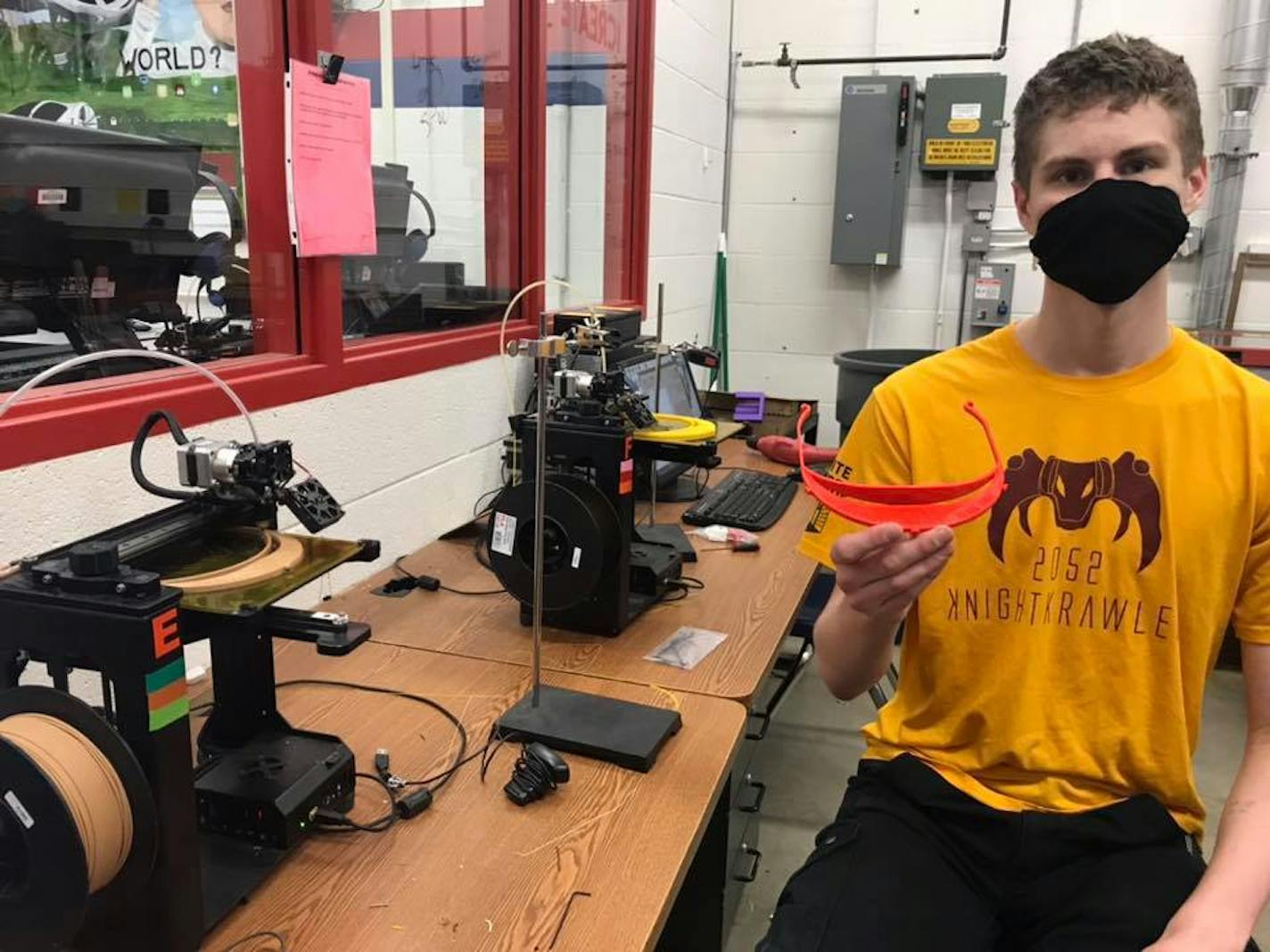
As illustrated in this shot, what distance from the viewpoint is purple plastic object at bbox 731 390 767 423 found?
343cm

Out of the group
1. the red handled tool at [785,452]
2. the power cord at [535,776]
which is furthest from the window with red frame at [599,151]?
the power cord at [535,776]

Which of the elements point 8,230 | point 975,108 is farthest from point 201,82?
point 975,108

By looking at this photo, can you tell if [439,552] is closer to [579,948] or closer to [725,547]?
[725,547]

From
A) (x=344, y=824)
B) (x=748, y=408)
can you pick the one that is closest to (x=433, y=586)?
(x=344, y=824)

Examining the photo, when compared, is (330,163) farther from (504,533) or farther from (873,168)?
(873,168)

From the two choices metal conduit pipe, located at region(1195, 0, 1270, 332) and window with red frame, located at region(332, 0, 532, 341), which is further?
metal conduit pipe, located at region(1195, 0, 1270, 332)

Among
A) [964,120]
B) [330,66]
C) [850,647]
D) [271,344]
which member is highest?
[964,120]

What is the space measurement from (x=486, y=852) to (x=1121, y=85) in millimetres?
1180

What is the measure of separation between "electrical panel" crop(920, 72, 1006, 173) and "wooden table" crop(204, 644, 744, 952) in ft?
11.2

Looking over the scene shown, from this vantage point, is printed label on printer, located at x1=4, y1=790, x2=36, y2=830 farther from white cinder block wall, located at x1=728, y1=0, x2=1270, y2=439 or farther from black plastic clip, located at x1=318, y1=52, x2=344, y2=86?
white cinder block wall, located at x1=728, y1=0, x2=1270, y2=439

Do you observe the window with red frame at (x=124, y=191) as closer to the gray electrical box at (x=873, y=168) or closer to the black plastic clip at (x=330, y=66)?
the black plastic clip at (x=330, y=66)

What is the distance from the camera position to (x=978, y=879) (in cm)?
120

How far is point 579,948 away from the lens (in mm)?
928

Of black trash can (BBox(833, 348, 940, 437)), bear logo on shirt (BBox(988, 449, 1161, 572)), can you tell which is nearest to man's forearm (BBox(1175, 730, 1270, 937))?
bear logo on shirt (BBox(988, 449, 1161, 572))
